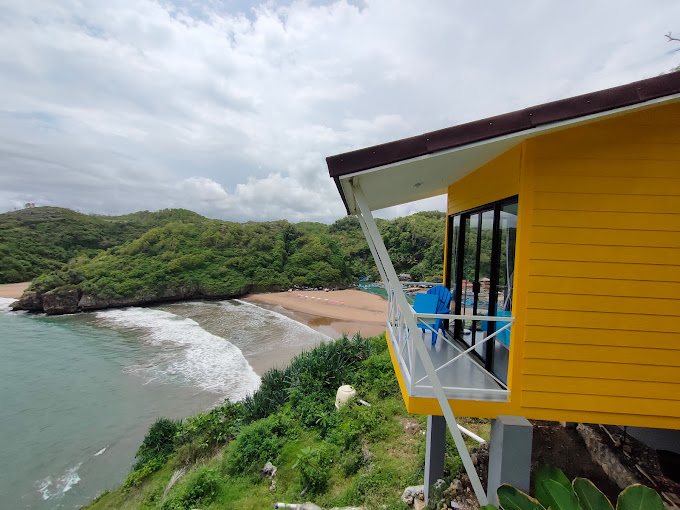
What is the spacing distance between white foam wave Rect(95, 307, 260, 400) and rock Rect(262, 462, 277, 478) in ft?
20.9

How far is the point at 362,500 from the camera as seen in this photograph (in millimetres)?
5398

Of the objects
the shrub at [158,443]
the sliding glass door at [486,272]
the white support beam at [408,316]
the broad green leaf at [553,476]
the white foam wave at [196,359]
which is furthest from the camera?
the white foam wave at [196,359]

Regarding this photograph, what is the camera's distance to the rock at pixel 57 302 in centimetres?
3158

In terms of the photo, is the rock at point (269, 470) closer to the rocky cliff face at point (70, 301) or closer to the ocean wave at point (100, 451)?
the ocean wave at point (100, 451)

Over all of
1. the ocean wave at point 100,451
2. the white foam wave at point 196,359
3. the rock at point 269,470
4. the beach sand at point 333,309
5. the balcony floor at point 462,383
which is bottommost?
the ocean wave at point 100,451

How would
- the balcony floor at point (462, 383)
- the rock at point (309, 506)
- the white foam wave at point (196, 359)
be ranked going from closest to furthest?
the balcony floor at point (462, 383), the rock at point (309, 506), the white foam wave at point (196, 359)

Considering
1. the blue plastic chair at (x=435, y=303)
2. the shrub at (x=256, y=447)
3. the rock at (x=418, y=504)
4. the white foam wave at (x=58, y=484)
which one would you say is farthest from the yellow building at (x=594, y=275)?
the white foam wave at (x=58, y=484)

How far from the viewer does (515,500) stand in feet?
7.64

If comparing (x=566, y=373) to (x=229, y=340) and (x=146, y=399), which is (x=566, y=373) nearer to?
(x=146, y=399)

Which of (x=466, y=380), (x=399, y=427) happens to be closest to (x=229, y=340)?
(x=399, y=427)

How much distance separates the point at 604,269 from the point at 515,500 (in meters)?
2.01

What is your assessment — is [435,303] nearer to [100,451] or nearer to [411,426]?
[411,426]

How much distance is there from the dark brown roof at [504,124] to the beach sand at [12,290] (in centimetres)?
5103

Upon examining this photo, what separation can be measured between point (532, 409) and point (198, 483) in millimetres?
7245
